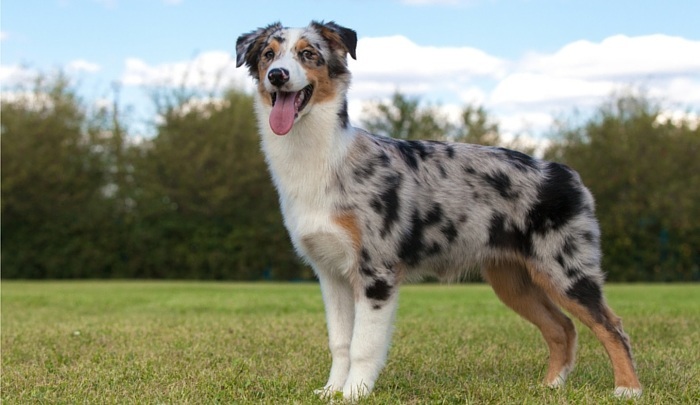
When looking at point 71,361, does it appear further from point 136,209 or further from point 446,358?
point 136,209

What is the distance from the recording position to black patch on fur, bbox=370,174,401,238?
6027 millimetres

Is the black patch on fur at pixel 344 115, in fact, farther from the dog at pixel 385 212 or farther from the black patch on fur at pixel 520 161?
the black patch on fur at pixel 520 161

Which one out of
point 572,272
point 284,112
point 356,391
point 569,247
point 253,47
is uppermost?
point 253,47

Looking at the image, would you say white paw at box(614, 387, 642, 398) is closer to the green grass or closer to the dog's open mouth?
the green grass

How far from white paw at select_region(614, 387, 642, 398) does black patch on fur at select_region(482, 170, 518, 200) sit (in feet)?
5.43

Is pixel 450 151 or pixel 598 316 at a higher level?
pixel 450 151

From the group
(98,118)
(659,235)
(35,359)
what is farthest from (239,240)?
(35,359)

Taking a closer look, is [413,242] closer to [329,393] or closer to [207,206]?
[329,393]

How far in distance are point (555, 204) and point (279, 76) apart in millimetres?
2448

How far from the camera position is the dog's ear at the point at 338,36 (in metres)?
6.07

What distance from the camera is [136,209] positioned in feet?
103

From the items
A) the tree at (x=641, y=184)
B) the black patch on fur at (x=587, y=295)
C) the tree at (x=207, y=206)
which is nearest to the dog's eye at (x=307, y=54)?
the black patch on fur at (x=587, y=295)

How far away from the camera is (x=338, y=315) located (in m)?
6.24

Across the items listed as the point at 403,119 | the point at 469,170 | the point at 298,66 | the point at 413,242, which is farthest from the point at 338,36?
the point at 403,119
